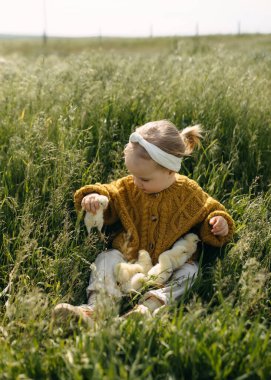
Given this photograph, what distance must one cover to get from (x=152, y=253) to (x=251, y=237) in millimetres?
629

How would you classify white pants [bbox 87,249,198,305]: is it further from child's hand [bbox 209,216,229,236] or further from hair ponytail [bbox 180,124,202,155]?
hair ponytail [bbox 180,124,202,155]

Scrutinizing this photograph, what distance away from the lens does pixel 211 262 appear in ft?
11.9

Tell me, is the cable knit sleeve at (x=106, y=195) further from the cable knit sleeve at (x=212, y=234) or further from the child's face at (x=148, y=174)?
the cable knit sleeve at (x=212, y=234)

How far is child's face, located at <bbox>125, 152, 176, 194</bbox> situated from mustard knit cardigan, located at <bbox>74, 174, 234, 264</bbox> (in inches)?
3.1

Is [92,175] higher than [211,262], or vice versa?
[92,175]

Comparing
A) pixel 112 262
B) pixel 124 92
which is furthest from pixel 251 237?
pixel 124 92

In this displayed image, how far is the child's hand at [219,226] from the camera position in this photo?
3.50 m

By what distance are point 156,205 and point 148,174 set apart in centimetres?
24

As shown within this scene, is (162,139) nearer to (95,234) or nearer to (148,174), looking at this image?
(148,174)

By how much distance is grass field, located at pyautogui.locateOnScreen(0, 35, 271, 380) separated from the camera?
2441mm

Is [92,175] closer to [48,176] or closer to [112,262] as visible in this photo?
[48,176]

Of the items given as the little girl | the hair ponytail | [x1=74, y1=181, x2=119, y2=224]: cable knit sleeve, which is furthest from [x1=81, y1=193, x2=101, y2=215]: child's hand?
the hair ponytail

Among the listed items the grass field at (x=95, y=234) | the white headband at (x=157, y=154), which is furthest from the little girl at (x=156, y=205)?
the grass field at (x=95, y=234)

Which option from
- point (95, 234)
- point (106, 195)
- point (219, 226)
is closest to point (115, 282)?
point (95, 234)
